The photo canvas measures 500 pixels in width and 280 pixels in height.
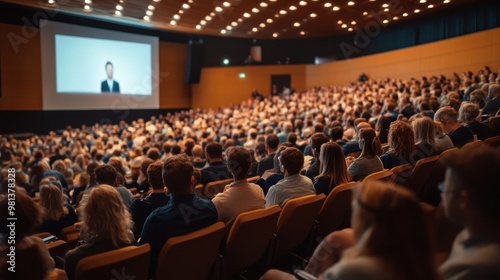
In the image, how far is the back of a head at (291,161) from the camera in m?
3.32

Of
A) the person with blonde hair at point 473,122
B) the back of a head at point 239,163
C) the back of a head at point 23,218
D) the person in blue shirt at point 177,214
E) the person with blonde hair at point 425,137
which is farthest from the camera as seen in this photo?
the person with blonde hair at point 473,122

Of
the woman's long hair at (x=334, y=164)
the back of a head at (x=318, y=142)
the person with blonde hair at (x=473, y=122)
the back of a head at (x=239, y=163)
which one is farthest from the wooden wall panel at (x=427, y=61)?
the back of a head at (x=239, y=163)

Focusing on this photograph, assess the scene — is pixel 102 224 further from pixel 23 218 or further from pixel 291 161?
pixel 291 161

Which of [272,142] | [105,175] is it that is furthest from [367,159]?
[105,175]

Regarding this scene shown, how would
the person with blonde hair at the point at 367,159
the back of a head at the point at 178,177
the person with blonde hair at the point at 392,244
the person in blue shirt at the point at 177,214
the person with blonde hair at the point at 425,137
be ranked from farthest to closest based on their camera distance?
the person with blonde hair at the point at 425,137
the person with blonde hair at the point at 367,159
the back of a head at the point at 178,177
the person in blue shirt at the point at 177,214
the person with blonde hair at the point at 392,244

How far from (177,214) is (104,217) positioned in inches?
19.0

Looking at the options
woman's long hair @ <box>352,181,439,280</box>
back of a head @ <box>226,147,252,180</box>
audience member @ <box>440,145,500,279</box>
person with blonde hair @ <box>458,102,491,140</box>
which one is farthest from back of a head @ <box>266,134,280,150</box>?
woman's long hair @ <box>352,181,439,280</box>

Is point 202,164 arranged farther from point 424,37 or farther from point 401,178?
point 424,37

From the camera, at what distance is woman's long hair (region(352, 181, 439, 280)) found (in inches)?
49.6

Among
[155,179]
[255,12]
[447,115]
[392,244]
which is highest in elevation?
[255,12]

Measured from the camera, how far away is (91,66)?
1625 centimetres

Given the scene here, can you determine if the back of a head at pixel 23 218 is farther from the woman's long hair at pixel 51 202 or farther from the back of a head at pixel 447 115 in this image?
the back of a head at pixel 447 115

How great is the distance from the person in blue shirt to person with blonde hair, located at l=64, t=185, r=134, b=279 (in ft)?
0.67

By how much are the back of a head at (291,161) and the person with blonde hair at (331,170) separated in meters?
0.25
